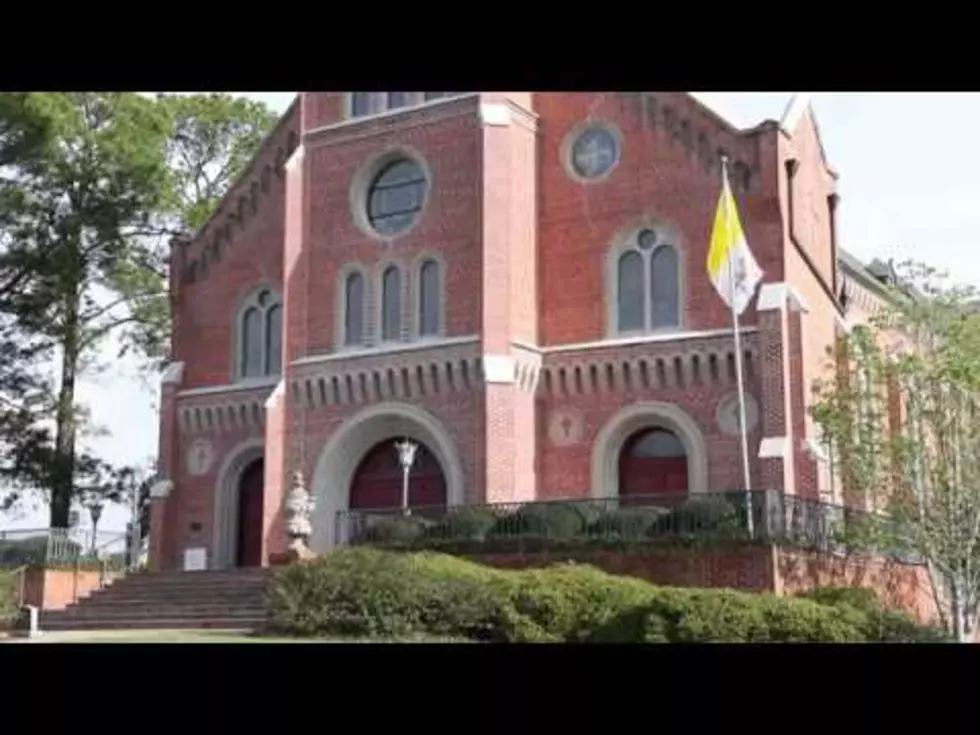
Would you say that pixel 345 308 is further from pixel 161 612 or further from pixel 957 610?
pixel 957 610

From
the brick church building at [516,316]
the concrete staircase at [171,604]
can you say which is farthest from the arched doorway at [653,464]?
the concrete staircase at [171,604]

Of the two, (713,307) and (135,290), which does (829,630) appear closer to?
(713,307)

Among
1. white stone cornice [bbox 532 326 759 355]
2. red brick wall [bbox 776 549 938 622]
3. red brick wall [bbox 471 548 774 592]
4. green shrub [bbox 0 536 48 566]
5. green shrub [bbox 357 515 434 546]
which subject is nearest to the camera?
red brick wall [bbox 471 548 774 592]

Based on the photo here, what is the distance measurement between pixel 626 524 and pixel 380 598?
4498mm

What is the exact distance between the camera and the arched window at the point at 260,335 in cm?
3038

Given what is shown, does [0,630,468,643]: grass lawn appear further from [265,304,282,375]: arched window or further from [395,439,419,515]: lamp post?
[265,304,282,375]: arched window

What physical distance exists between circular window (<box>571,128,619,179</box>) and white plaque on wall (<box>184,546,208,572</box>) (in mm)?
11522

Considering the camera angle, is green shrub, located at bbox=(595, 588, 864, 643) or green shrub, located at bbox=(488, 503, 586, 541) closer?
green shrub, located at bbox=(595, 588, 864, 643)

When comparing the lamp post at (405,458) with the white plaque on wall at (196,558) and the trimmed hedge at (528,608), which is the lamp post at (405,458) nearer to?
the white plaque on wall at (196,558)

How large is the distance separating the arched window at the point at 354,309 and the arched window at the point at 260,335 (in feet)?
8.40

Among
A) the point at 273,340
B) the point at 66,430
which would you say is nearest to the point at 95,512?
the point at 66,430

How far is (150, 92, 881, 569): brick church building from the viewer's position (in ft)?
81.4

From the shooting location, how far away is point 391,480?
2794cm

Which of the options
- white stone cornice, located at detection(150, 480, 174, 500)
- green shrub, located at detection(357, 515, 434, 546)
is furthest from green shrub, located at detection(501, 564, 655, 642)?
white stone cornice, located at detection(150, 480, 174, 500)
